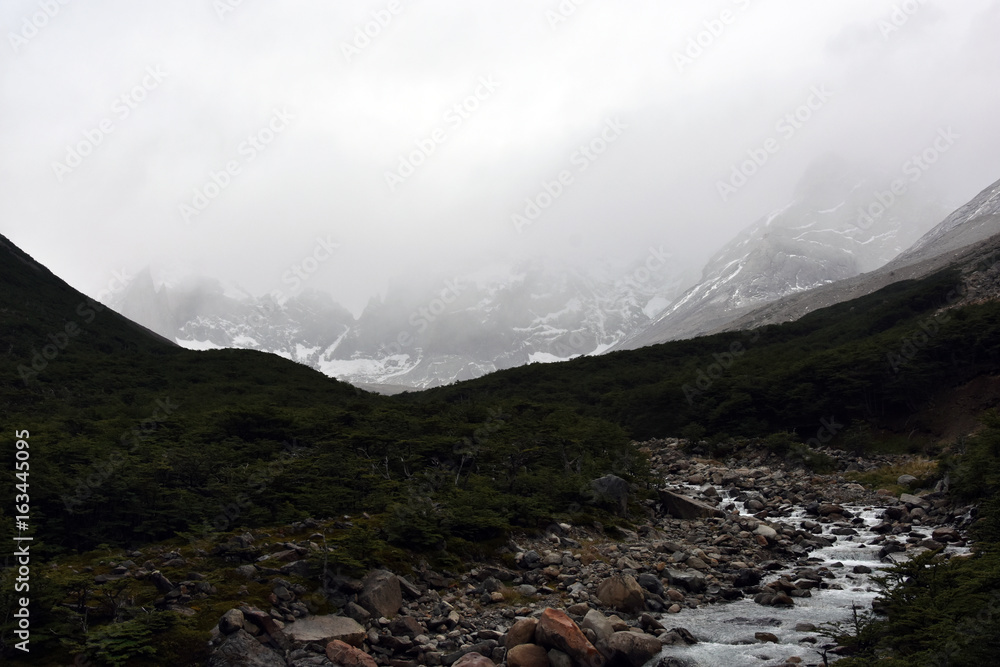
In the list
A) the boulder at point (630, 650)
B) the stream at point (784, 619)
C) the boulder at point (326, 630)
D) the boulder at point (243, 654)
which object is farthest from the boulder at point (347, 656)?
the stream at point (784, 619)

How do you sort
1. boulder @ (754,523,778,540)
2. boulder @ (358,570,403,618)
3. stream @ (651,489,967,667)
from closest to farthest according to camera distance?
stream @ (651,489,967,667), boulder @ (358,570,403,618), boulder @ (754,523,778,540)

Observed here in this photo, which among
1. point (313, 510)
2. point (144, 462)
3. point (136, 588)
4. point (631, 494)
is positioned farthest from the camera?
point (631, 494)

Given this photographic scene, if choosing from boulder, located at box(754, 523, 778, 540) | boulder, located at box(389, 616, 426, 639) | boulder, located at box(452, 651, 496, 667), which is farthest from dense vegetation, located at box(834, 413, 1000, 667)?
boulder, located at box(389, 616, 426, 639)

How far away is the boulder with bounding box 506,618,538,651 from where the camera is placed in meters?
10.9

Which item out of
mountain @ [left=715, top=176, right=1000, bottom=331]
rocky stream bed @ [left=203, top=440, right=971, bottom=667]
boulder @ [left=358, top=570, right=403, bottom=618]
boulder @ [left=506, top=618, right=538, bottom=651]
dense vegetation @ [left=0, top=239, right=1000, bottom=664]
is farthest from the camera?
mountain @ [left=715, top=176, right=1000, bottom=331]

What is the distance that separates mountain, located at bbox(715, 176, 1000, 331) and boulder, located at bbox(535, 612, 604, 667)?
222 feet

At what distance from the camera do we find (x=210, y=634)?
10094 mm

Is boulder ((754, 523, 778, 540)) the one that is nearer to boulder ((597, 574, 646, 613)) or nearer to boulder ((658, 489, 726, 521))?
boulder ((658, 489, 726, 521))

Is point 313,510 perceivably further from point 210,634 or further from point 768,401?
point 768,401

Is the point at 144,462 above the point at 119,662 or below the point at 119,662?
above

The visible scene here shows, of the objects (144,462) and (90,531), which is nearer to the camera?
(90,531)

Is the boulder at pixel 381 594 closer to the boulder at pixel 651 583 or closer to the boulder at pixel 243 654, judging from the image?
the boulder at pixel 243 654

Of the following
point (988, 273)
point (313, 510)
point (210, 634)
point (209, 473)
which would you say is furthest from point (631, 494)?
point (988, 273)

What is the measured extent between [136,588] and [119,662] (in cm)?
231
